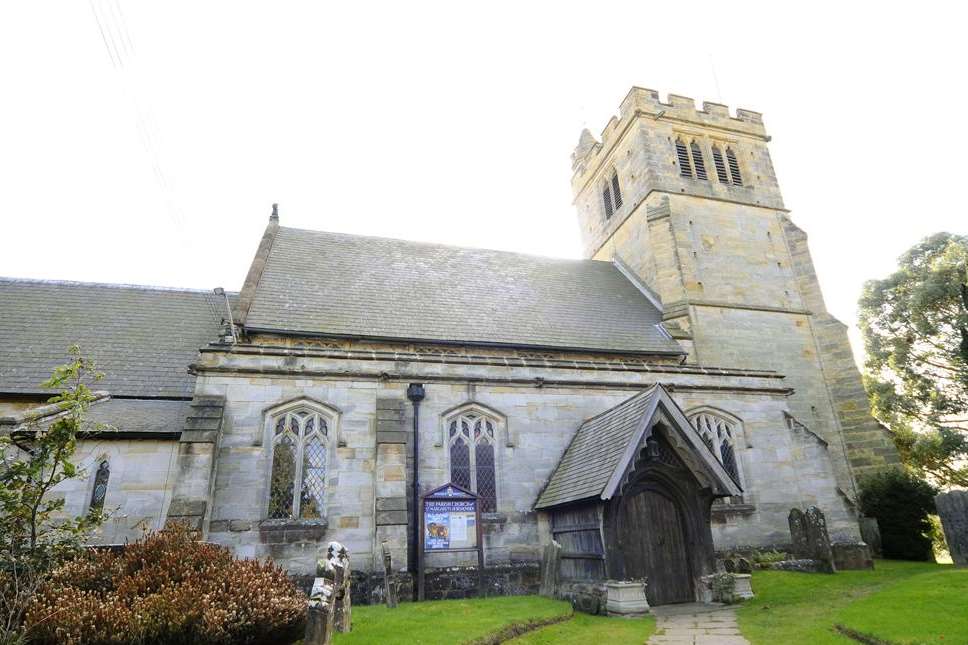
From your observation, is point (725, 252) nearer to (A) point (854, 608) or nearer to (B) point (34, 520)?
(A) point (854, 608)

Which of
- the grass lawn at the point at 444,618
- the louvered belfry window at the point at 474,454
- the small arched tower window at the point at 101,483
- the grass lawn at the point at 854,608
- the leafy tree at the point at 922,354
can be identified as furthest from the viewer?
the leafy tree at the point at 922,354

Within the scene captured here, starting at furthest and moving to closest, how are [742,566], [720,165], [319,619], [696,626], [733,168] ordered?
[733,168] → [720,165] → [742,566] → [696,626] → [319,619]

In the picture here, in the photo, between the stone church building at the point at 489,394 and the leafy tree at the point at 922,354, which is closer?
the stone church building at the point at 489,394

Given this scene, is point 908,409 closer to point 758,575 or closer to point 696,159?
point 696,159

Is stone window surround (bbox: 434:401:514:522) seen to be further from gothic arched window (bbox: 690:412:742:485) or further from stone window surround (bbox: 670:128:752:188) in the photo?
stone window surround (bbox: 670:128:752:188)

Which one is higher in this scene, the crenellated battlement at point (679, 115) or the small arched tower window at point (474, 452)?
the crenellated battlement at point (679, 115)

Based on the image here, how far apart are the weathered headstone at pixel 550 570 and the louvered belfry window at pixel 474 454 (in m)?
1.78

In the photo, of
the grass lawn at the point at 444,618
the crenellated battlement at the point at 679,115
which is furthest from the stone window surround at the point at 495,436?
the crenellated battlement at the point at 679,115

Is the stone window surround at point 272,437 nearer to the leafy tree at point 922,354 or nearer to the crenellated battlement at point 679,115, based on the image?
the crenellated battlement at point 679,115

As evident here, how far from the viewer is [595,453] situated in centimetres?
1280

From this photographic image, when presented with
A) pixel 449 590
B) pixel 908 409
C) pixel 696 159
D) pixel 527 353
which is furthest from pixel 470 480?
pixel 908 409

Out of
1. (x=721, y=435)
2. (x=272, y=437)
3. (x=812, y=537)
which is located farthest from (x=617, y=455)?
(x=272, y=437)

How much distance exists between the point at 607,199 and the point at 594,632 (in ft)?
81.8

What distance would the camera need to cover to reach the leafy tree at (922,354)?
25.4 m
